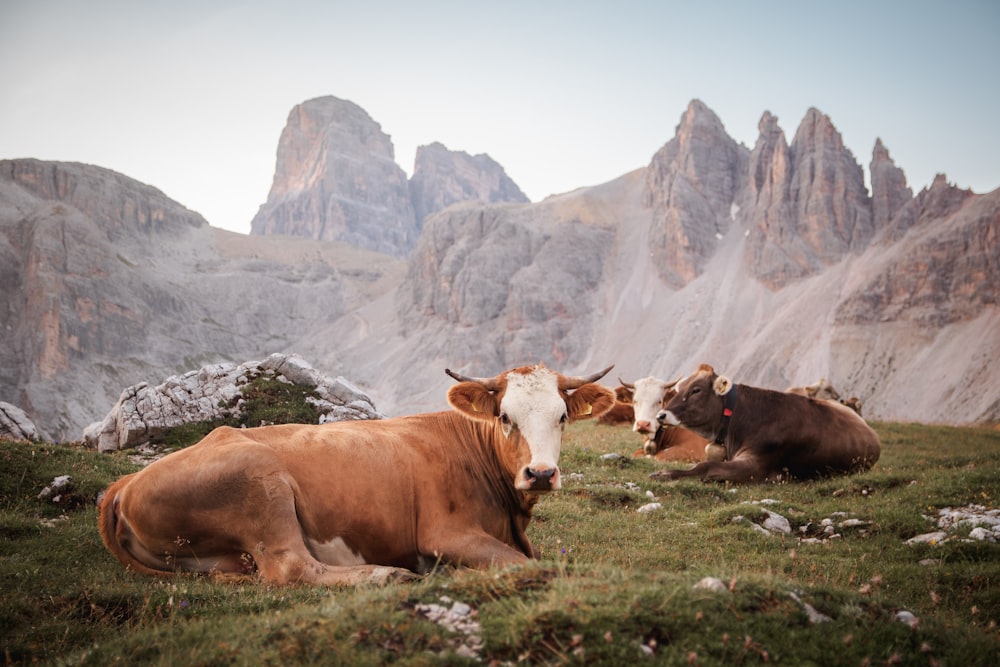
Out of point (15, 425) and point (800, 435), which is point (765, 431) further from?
point (15, 425)

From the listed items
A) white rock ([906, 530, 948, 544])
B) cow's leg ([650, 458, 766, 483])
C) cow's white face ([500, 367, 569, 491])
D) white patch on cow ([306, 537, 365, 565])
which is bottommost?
cow's leg ([650, 458, 766, 483])

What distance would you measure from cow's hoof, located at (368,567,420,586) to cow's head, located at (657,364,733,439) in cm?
1137

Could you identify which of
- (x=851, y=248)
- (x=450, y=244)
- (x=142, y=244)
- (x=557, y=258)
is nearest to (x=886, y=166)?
(x=851, y=248)

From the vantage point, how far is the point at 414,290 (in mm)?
157500

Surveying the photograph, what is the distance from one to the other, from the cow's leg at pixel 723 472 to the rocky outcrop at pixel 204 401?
9.75 m

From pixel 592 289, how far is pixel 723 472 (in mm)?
128143

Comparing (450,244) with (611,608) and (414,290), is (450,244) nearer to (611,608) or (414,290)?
(414,290)

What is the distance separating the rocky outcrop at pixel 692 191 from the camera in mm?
135500

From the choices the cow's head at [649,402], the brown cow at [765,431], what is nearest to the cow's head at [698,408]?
the brown cow at [765,431]

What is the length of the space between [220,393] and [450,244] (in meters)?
140

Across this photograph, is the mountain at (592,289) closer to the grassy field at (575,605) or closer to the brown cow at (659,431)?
the brown cow at (659,431)

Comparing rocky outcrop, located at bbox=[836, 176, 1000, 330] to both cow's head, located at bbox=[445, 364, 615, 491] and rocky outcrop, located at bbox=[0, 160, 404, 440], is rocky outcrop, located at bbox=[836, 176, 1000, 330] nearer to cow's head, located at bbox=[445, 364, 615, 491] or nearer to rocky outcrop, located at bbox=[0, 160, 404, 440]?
rocky outcrop, located at bbox=[0, 160, 404, 440]

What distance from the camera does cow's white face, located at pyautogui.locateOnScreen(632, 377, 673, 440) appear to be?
60.5ft

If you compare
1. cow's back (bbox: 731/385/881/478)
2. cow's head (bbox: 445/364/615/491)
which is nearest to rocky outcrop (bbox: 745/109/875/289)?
cow's back (bbox: 731/385/881/478)
